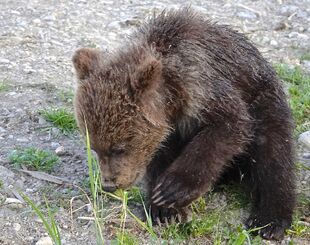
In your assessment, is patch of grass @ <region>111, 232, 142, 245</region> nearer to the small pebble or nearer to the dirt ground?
the dirt ground

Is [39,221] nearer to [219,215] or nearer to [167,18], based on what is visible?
[219,215]

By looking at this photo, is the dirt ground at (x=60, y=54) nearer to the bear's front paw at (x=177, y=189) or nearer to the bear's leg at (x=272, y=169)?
the bear's leg at (x=272, y=169)

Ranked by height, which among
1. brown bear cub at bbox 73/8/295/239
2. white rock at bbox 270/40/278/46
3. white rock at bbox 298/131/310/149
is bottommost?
white rock at bbox 298/131/310/149

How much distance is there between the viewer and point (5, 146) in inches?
219

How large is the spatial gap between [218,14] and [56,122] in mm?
3527

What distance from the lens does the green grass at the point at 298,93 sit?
630 cm

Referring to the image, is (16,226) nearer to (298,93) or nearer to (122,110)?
(122,110)

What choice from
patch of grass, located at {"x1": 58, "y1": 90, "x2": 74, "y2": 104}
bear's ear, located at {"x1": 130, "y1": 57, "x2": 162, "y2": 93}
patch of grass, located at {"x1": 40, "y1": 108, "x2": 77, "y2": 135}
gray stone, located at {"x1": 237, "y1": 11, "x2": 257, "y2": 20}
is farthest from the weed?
gray stone, located at {"x1": 237, "y1": 11, "x2": 257, "y2": 20}

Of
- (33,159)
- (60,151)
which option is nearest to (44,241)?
(33,159)

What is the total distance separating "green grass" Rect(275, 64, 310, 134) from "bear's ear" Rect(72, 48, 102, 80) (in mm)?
2241

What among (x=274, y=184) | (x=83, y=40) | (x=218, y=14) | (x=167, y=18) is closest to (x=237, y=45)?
(x=167, y=18)

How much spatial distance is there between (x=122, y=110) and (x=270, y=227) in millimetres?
1380

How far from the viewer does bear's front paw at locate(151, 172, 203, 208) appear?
4.48m

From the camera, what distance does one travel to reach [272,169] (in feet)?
16.1
